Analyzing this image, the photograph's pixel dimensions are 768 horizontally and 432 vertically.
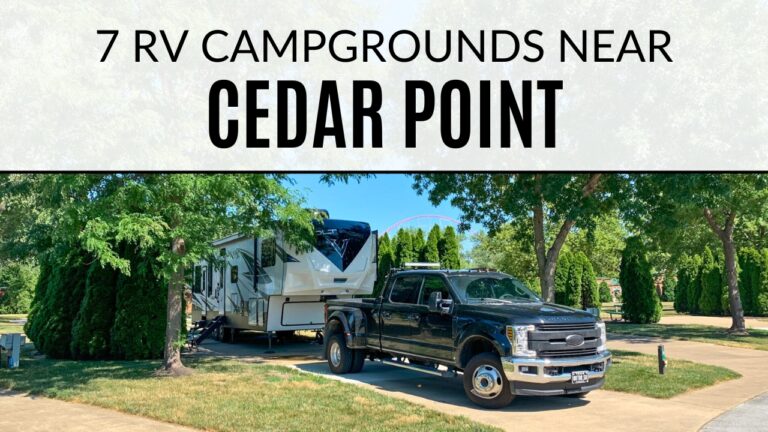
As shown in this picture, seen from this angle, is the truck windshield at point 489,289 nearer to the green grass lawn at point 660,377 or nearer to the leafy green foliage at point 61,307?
the green grass lawn at point 660,377

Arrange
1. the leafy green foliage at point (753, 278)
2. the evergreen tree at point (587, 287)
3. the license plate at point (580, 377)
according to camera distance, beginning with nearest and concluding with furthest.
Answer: the license plate at point (580, 377), the evergreen tree at point (587, 287), the leafy green foliage at point (753, 278)

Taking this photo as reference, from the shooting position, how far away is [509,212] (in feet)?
50.2

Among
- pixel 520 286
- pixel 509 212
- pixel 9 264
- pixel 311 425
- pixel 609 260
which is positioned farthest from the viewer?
pixel 609 260

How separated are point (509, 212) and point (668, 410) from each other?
6.96 m

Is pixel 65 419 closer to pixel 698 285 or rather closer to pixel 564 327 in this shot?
pixel 564 327

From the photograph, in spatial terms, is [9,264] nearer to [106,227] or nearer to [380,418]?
[106,227]

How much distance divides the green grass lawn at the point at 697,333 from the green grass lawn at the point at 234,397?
41.4ft

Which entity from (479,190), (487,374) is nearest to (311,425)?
(487,374)

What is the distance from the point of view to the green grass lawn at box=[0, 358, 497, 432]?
7805mm

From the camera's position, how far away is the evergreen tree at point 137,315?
13820mm

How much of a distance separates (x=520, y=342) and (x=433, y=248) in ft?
75.9

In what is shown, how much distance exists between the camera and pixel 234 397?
30.7 feet

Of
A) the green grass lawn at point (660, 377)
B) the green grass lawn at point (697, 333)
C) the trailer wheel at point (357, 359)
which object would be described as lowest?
the green grass lawn at point (697, 333)

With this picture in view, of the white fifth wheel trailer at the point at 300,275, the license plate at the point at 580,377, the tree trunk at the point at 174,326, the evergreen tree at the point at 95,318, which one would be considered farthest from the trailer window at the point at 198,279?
the license plate at the point at 580,377
